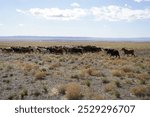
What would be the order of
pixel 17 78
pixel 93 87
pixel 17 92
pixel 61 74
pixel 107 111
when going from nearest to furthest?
pixel 107 111 → pixel 17 92 → pixel 93 87 → pixel 17 78 → pixel 61 74

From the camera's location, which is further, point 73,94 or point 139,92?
point 139,92

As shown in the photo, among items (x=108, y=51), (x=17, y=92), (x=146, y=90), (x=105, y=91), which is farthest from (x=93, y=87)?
(x=108, y=51)

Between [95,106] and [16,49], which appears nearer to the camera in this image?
[95,106]

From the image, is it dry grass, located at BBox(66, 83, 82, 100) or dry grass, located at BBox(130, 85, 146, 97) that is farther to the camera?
dry grass, located at BBox(130, 85, 146, 97)

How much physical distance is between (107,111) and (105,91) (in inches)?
154

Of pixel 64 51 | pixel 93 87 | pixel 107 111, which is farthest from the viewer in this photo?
pixel 64 51

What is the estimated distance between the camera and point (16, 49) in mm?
39031

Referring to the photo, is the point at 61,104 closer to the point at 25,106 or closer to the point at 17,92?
the point at 25,106

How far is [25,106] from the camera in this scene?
1010 cm

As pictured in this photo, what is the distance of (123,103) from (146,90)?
327 cm

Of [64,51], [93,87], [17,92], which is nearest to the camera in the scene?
[17,92]

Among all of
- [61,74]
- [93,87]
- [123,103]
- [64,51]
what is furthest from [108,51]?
[123,103]

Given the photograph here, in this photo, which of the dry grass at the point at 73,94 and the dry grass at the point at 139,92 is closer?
Result: the dry grass at the point at 73,94

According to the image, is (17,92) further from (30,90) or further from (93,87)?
(93,87)
